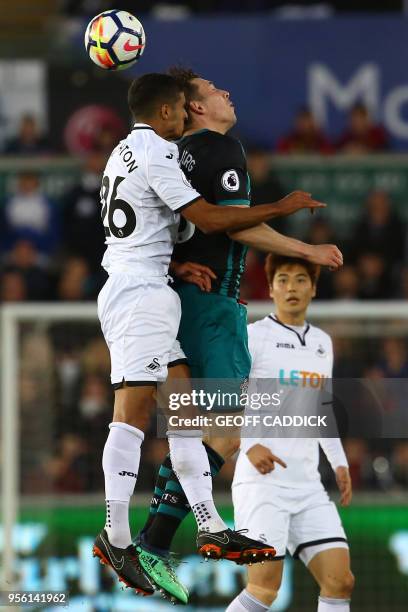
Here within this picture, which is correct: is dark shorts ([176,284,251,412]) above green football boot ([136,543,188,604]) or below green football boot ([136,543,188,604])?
above

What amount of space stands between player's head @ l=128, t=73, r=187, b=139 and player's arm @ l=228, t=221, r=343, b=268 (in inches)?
23.5

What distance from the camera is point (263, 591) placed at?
7672 millimetres

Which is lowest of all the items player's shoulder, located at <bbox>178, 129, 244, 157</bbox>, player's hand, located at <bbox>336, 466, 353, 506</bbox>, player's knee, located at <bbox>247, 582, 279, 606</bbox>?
player's knee, located at <bbox>247, 582, 279, 606</bbox>

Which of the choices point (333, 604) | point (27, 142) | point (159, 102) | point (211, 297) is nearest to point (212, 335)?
point (211, 297)

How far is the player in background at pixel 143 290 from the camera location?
21.2ft

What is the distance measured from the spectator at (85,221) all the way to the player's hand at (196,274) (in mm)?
5823

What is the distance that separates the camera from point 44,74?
1393 cm

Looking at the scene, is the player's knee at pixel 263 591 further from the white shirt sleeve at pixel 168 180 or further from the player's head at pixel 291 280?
the white shirt sleeve at pixel 168 180

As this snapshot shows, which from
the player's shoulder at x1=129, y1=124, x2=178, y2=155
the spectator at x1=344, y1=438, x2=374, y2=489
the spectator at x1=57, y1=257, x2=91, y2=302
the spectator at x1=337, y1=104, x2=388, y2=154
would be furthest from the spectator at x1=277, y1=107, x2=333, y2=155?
the player's shoulder at x1=129, y1=124, x2=178, y2=155

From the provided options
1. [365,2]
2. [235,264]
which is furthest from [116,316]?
[365,2]

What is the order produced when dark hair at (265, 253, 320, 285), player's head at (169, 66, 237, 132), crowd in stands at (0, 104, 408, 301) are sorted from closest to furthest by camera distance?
player's head at (169, 66, 237, 132)
dark hair at (265, 253, 320, 285)
crowd in stands at (0, 104, 408, 301)

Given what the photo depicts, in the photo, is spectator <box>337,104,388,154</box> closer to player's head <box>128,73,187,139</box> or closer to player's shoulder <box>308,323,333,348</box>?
player's shoulder <box>308,323,333,348</box>

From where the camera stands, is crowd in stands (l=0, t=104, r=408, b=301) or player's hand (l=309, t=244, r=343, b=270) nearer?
player's hand (l=309, t=244, r=343, b=270)

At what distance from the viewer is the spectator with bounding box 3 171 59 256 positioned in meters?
13.2
